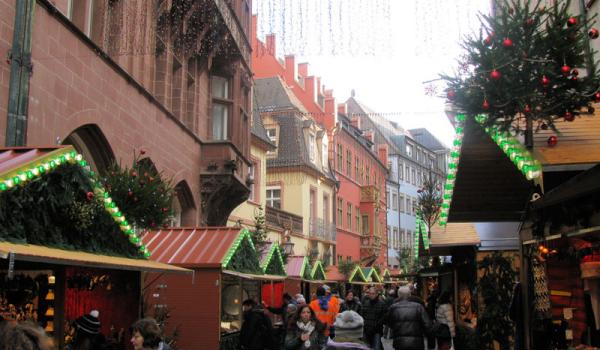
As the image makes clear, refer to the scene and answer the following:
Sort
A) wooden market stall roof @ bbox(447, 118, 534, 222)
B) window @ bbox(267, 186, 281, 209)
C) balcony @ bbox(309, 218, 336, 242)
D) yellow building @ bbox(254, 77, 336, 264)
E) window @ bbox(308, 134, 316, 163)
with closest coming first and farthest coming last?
wooden market stall roof @ bbox(447, 118, 534, 222), yellow building @ bbox(254, 77, 336, 264), window @ bbox(267, 186, 281, 209), balcony @ bbox(309, 218, 336, 242), window @ bbox(308, 134, 316, 163)

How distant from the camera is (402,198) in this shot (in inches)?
2854

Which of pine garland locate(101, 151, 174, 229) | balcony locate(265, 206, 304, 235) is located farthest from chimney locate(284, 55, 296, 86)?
pine garland locate(101, 151, 174, 229)

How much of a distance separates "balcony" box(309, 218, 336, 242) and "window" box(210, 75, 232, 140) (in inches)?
816

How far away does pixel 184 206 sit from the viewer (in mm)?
19719

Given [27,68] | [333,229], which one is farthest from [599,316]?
[333,229]

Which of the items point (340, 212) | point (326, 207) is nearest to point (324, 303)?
point (326, 207)

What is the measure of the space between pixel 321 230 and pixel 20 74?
35687mm

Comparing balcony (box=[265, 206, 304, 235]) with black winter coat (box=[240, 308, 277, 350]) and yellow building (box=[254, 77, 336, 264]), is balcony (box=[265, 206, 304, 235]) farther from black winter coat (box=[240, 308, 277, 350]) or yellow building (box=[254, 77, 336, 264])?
black winter coat (box=[240, 308, 277, 350])

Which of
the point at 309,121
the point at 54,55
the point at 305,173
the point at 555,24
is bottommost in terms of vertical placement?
the point at 555,24

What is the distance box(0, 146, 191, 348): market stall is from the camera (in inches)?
259

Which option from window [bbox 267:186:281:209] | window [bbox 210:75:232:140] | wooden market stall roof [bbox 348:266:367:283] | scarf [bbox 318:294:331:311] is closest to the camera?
scarf [bbox 318:294:331:311]

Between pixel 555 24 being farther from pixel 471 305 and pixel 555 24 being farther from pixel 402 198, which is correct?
pixel 402 198

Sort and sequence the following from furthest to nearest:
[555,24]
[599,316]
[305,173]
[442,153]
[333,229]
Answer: [442,153]
[333,229]
[305,173]
[599,316]
[555,24]

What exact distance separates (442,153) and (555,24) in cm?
8350
